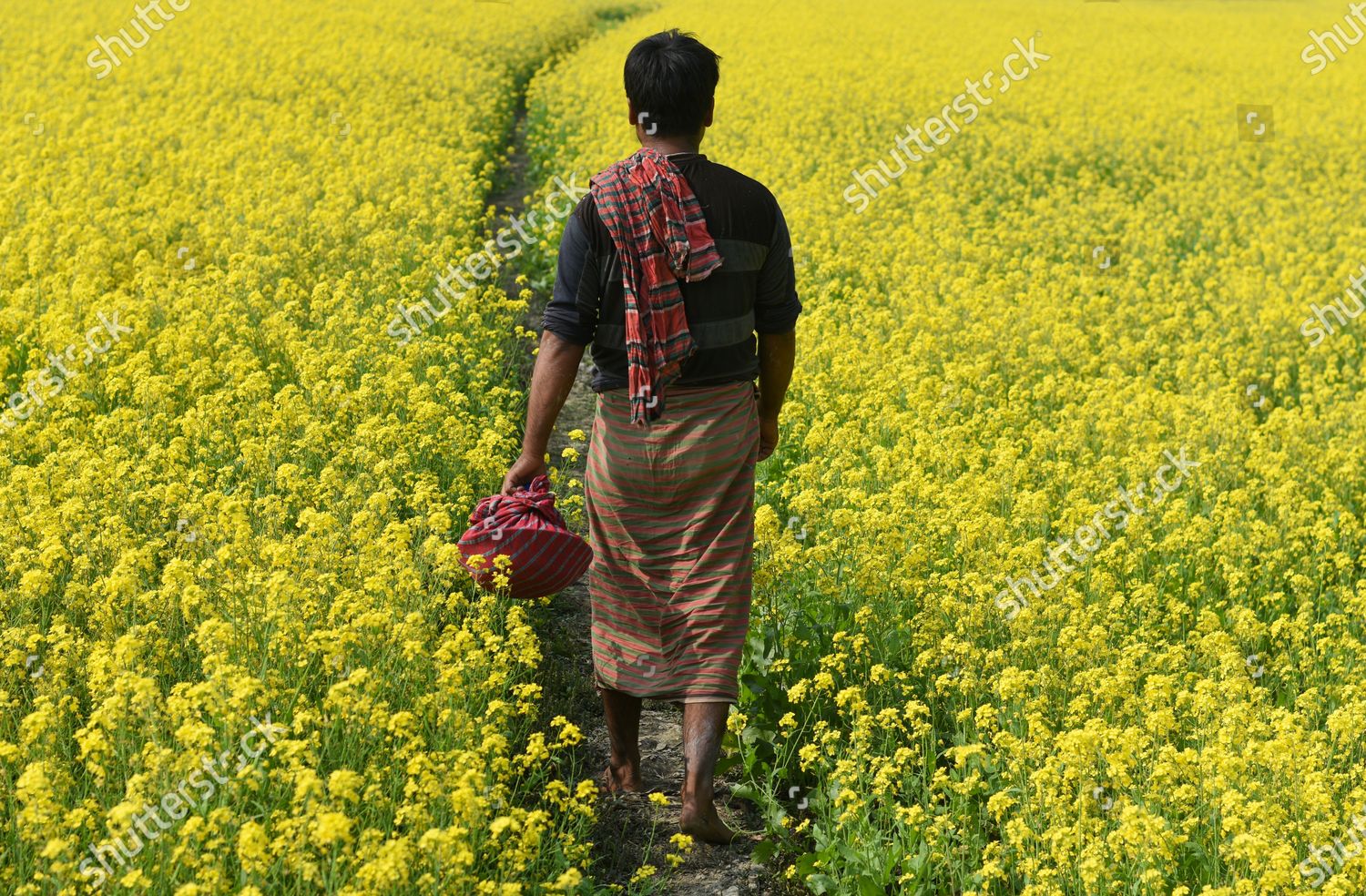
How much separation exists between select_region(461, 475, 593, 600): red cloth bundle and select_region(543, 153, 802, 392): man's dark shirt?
0.45 metres

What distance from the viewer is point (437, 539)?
4.53 meters

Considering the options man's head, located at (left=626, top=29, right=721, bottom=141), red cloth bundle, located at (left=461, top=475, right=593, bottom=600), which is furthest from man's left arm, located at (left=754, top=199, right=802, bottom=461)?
red cloth bundle, located at (left=461, top=475, right=593, bottom=600)

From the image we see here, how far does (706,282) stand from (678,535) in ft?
2.57

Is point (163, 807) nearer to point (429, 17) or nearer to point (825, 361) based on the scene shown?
point (825, 361)

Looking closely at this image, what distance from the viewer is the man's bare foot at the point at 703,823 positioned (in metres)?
4.04

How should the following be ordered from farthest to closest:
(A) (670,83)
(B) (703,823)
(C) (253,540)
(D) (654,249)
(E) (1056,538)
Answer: (E) (1056,538) < (C) (253,540) < (B) (703,823) < (D) (654,249) < (A) (670,83)

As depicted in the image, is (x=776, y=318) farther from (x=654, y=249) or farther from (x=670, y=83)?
(x=670, y=83)

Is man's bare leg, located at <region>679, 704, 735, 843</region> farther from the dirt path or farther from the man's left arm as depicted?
the man's left arm

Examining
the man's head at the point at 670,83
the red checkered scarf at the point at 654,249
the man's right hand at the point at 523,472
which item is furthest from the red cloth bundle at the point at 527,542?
the man's head at the point at 670,83

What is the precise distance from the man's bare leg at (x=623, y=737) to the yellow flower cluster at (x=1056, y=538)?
0.49 m

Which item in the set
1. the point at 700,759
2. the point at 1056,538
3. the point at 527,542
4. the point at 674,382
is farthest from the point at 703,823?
the point at 1056,538

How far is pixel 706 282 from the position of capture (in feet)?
12.9

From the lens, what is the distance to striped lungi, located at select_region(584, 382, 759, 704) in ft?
13.1

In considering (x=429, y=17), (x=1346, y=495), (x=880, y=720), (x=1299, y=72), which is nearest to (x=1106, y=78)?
(x=1299, y=72)
